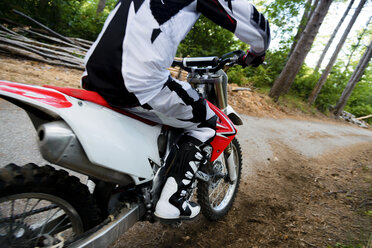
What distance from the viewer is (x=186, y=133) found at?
168cm

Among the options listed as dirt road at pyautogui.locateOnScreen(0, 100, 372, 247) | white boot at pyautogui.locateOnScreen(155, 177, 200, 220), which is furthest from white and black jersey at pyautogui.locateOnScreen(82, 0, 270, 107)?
dirt road at pyautogui.locateOnScreen(0, 100, 372, 247)

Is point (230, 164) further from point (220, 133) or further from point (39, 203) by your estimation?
point (39, 203)

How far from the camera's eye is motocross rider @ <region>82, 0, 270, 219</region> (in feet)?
3.75

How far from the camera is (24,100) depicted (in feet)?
2.97

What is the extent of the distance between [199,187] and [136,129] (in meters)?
1.11

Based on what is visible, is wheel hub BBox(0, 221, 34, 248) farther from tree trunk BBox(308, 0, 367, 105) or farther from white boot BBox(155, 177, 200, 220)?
tree trunk BBox(308, 0, 367, 105)

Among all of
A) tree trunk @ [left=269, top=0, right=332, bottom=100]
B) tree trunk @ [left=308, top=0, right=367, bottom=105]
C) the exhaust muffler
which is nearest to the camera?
the exhaust muffler

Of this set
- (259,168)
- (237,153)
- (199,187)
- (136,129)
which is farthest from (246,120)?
(136,129)

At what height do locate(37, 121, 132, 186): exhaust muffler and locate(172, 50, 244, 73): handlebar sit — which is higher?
locate(172, 50, 244, 73): handlebar

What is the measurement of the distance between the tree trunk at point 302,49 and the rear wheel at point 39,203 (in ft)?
34.4

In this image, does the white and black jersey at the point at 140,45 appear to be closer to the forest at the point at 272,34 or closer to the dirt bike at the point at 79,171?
the dirt bike at the point at 79,171

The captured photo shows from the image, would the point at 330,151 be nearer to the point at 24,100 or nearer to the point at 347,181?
the point at 347,181

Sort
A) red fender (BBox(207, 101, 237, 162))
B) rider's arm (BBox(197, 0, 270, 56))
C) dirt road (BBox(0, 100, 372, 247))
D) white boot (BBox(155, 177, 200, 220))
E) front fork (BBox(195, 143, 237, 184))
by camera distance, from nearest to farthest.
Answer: rider's arm (BBox(197, 0, 270, 56)), white boot (BBox(155, 177, 200, 220)), red fender (BBox(207, 101, 237, 162)), dirt road (BBox(0, 100, 372, 247)), front fork (BBox(195, 143, 237, 184))

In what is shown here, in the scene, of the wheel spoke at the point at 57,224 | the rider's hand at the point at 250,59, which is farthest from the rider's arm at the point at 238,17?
the wheel spoke at the point at 57,224
